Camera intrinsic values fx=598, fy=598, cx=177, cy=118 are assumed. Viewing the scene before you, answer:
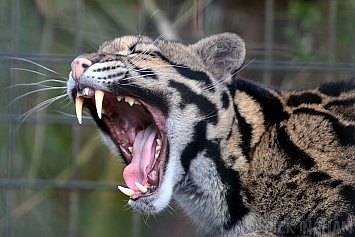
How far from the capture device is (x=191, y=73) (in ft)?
8.67

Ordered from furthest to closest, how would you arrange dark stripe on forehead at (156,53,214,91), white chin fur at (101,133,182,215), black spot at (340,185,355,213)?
dark stripe on forehead at (156,53,214,91) → white chin fur at (101,133,182,215) → black spot at (340,185,355,213)

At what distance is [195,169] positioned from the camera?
2.58 meters

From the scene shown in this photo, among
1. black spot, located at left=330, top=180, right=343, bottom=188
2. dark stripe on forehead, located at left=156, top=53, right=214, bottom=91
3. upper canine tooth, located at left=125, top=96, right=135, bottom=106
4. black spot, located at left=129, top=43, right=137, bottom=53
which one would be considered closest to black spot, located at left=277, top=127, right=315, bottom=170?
black spot, located at left=330, top=180, right=343, bottom=188

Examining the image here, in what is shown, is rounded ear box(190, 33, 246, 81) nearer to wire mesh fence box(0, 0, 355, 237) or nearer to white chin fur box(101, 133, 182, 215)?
white chin fur box(101, 133, 182, 215)

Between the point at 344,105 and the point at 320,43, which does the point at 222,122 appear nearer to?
the point at 344,105

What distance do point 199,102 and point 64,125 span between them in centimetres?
250

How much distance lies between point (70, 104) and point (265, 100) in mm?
2199

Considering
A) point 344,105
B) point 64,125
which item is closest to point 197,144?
point 344,105

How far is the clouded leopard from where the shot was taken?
8.02 ft

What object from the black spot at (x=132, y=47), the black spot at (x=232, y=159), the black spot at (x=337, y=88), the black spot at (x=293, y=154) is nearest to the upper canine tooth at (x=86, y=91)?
the black spot at (x=132, y=47)

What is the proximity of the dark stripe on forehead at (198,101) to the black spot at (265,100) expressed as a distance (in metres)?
0.15

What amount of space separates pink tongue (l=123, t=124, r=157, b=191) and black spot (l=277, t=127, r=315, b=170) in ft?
1.85

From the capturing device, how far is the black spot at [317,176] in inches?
95.4

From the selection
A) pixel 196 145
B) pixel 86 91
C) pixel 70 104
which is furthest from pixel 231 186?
pixel 70 104
